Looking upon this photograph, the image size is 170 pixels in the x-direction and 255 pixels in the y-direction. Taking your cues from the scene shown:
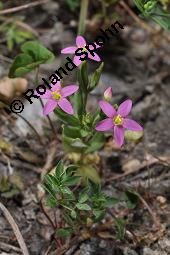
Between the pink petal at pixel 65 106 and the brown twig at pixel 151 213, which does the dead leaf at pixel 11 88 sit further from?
the brown twig at pixel 151 213

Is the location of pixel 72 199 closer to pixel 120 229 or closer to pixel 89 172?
pixel 120 229

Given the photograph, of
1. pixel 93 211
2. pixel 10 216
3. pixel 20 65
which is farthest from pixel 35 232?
pixel 20 65

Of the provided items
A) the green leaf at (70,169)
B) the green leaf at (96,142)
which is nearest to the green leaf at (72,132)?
the green leaf at (96,142)

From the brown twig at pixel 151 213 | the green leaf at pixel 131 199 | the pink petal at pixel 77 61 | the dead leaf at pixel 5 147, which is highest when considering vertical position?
the pink petal at pixel 77 61

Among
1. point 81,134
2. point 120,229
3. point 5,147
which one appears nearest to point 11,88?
point 5,147

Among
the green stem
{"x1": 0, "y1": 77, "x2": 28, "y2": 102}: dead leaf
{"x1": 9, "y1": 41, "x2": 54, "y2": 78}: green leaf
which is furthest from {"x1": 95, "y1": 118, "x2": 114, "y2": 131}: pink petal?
the green stem

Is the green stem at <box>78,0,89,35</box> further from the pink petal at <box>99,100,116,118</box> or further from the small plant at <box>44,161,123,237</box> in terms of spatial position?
the small plant at <box>44,161,123,237</box>
